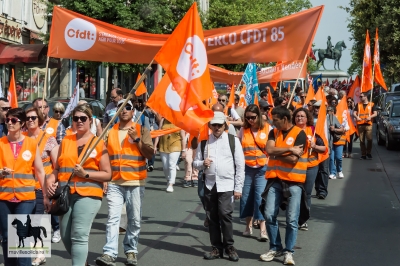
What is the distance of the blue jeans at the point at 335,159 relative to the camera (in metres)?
15.9

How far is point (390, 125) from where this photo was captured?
23344mm

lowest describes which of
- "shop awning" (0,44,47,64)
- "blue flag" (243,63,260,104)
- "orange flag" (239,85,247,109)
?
"orange flag" (239,85,247,109)

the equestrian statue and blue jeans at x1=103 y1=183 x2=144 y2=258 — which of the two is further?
the equestrian statue

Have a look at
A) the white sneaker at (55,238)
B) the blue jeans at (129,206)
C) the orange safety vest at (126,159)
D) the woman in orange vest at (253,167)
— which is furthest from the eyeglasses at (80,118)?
the woman in orange vest at (253,167)

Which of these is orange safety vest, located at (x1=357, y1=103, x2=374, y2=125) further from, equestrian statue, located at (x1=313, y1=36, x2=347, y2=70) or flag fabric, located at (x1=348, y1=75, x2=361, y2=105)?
equestrian statue, located at (x1=313, y1=36, x2=347, y2=70)

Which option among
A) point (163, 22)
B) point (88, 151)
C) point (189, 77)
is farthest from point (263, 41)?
point (163, 22)

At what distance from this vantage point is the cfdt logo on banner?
9676mm

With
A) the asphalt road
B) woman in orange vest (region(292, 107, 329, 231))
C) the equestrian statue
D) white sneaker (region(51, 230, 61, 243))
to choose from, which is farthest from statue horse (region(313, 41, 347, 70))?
white sneaker (region(51, 230, 61, 243))

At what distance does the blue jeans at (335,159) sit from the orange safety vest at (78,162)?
390 inches

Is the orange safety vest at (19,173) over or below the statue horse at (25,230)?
over

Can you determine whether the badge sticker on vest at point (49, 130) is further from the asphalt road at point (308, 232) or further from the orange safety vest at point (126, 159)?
the asphalt road at point (308, 232)

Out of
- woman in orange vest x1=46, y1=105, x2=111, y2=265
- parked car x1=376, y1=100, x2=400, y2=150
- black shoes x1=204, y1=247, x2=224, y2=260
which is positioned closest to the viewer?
woman in orange vest x1=46, y1=105, x2=111, y2=265

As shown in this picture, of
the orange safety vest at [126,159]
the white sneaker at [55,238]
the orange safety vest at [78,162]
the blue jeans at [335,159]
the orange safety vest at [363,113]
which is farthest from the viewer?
the orange safety vest at [363,113]

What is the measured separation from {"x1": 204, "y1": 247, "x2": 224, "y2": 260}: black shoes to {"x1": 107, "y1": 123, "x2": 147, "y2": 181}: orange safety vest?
1136 millimetres
